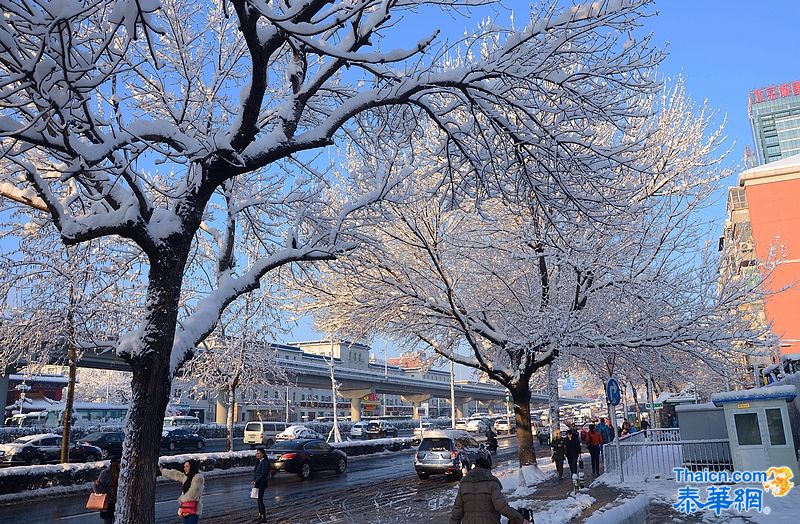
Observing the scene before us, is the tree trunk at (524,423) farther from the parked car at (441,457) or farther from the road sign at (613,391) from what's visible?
the parked car at (441,457)

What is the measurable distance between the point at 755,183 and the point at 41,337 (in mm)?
70123

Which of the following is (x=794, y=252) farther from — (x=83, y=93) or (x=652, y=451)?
(x=83, y=93)

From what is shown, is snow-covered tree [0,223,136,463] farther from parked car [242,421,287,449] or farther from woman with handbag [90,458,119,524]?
parked car [242,421,287,449]

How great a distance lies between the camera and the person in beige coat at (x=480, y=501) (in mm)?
5980

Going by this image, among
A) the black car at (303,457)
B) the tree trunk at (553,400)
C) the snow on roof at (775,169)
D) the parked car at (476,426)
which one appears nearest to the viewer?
the black car at (303,457)

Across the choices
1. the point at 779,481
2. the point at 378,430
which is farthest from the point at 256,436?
the point at 779,481

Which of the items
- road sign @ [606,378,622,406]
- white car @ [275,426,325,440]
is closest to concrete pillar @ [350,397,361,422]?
white car @ [275,426,325,440]

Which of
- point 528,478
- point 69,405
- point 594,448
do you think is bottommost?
point 528,478

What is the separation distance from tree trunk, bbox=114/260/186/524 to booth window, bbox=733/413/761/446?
14.6 metres

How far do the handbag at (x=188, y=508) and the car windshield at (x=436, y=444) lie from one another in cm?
1400

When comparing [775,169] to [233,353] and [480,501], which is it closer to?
[233,353]

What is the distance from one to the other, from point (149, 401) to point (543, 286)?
14.4m

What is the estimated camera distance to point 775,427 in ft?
48.8

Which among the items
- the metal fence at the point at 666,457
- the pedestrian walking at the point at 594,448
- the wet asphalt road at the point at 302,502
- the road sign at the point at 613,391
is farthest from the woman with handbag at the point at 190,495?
the pedestrian walking at the point at 594,448
